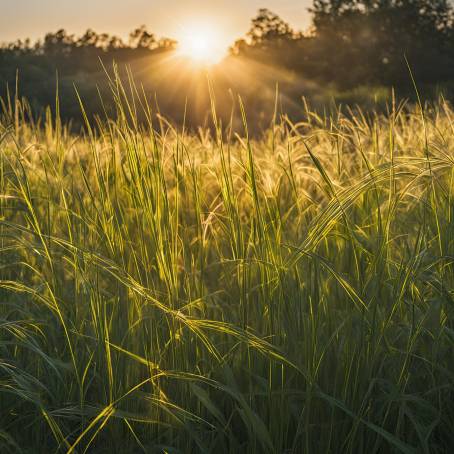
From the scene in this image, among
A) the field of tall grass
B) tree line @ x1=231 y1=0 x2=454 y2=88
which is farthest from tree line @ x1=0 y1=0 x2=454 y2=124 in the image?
the field of tall grass

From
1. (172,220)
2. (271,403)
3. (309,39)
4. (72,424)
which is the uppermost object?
(309,39)

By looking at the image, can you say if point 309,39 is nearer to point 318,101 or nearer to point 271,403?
point 318,101

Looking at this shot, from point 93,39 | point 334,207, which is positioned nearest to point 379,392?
point 334,207

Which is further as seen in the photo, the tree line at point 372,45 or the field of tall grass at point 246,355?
the tree line at point 372,45

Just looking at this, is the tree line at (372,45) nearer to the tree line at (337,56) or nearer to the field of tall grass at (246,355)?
the tree line at (337,56)

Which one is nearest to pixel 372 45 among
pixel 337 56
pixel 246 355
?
pixel 337 56

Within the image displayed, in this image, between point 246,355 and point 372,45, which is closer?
point 246,355

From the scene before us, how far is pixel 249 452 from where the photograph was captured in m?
1.18

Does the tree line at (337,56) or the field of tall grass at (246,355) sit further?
the tree line at (337,56)

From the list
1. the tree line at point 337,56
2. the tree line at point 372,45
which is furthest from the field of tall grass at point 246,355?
the tree line at point 372,45

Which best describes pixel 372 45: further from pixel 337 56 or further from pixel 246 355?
pixel 246 355

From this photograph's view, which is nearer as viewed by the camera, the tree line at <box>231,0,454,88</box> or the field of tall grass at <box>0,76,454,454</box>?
the field of tall grass at <box>0,76,454,454</box>

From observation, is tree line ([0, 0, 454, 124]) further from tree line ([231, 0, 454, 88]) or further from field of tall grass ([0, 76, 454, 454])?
field of tall grass ([0, 76, 454, 454])

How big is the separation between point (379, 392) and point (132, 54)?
2926cm
